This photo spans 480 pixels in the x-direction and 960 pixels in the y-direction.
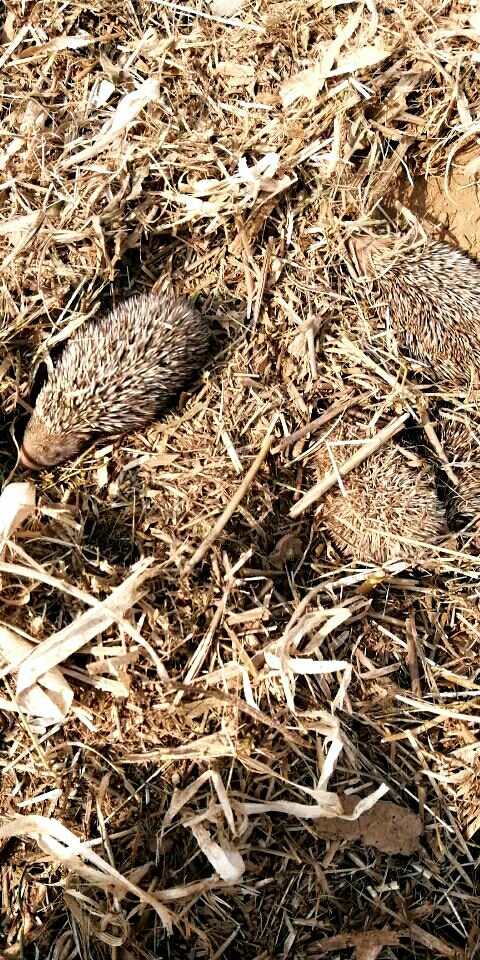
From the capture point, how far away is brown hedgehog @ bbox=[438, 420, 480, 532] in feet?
15.9

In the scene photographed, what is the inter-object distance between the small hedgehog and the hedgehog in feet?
3.77

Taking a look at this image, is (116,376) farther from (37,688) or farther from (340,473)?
(37,688)

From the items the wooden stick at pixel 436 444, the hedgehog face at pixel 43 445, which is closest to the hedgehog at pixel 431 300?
the wooden stick at pixel 436 444

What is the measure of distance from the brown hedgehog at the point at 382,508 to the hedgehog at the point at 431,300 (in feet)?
1.97

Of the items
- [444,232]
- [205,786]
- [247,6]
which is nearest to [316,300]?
[444,232]

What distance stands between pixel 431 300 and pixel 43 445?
2389 mm

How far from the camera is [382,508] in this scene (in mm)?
4578

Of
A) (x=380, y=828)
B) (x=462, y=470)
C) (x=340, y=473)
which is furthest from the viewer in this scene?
(x=462, y=470)

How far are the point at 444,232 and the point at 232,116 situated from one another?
1.53 meters

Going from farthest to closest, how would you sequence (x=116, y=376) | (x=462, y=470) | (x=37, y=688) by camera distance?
(x=462, y=470) < (x=116, y=376) < (x=37, y=688)

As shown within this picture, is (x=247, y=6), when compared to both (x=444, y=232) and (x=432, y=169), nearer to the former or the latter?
(x=432, y=169)

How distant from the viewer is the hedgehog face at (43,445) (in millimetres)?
4555

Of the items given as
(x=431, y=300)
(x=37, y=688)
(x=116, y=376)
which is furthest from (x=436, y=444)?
(x=37, y=688)

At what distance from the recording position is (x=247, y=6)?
496cm
